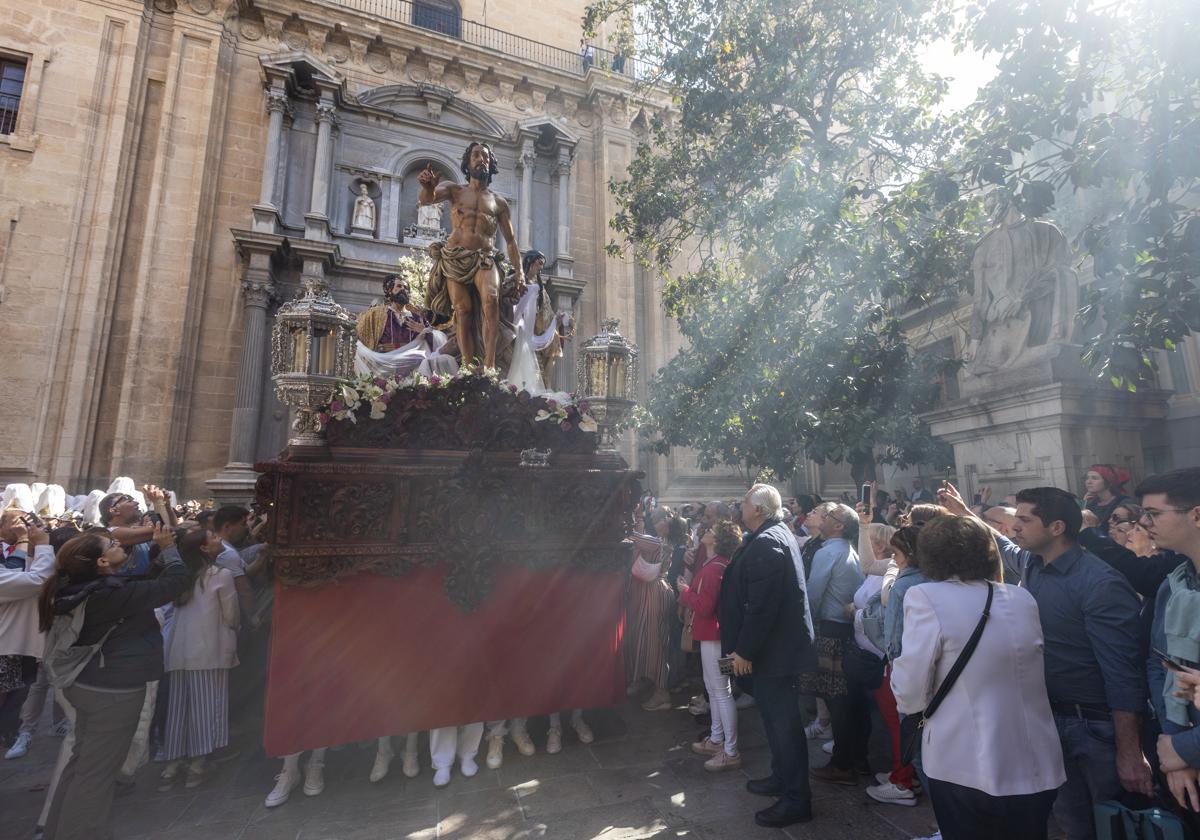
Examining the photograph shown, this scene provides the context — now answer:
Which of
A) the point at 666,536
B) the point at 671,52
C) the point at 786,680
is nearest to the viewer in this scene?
the point at 786,680

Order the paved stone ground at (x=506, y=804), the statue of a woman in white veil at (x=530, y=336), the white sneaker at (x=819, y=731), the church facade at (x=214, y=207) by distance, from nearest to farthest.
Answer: the paved stone ground at (x=506, y=804) < the white sneaker at (x=819, y=731) < the statue of a woman in white veil at (x=530, y=336) < the church facade at (x=214, y=207)

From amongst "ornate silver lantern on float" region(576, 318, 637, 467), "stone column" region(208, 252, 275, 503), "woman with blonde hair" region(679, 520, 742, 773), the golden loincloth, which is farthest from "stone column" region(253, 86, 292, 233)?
"woman with blonde hair" region(679, 520, 742, 773)

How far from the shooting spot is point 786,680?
11.9ft

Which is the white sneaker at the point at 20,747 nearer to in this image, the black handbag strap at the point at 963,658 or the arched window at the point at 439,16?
the black handbag strap at the point at 963,658

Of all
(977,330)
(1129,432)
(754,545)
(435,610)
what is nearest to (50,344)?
(435,610)

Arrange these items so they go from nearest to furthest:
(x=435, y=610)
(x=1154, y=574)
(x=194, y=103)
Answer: (x=1154, y=574) → (x=435, y=610) → (x=194, y=103)

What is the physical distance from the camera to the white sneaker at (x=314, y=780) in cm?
380

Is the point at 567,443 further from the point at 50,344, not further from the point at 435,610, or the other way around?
the point at 50,344

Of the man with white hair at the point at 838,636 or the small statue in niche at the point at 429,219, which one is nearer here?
the man with white hair at the point at 838,636

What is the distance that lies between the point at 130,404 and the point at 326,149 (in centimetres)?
769

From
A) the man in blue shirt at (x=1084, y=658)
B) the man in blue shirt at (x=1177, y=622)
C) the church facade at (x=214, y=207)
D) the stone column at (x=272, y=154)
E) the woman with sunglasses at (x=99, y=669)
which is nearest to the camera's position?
the man in blue shirt at (x=1177, y=622)

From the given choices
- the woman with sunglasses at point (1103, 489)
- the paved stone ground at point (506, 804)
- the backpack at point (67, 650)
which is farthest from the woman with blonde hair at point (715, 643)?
the backpack at point (67, 650)

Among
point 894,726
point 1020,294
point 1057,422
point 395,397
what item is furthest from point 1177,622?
point 1020,294

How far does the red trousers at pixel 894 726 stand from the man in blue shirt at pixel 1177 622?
1.37 m
